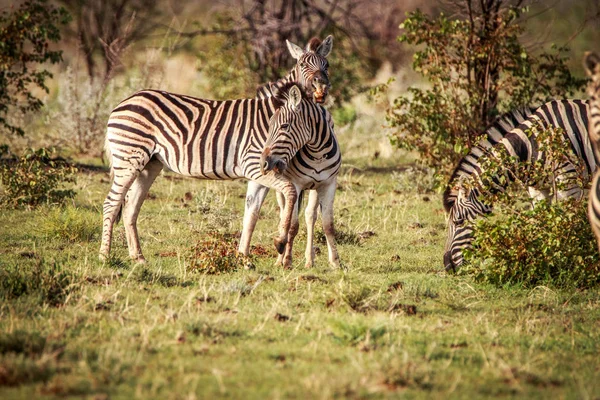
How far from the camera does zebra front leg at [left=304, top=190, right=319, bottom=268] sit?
8.81 metres

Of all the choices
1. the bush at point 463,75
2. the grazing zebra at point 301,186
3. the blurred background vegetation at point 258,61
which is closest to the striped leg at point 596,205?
the blurred background vegetation at point 258,61

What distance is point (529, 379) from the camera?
5332 millimetres

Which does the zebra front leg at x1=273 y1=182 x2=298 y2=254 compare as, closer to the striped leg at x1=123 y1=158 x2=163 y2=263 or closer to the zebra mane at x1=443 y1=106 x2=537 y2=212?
the striped leg at x1=123 y1=158 x2=163 y2=263

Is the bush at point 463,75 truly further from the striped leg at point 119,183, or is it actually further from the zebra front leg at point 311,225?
the striped leg at point 119,183

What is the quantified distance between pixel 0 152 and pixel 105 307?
7.18m

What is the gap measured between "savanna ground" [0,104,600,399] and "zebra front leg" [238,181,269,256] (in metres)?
0.30

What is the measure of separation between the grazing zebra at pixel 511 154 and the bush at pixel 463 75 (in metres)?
2.26

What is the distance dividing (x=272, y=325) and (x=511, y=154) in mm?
4020

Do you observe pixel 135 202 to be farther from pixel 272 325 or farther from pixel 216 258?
pixel 272 325

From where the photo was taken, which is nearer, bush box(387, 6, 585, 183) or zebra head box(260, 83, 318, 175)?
zebra head box(260, 83, 318, 175)

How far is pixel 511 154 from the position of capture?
906 cm

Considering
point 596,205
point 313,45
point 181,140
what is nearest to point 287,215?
point 181,140

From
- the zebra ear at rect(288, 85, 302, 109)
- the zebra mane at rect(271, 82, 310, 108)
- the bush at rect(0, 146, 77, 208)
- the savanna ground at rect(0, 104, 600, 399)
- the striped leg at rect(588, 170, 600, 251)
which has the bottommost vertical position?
the savanna ground at rect(0, 104, 600, 399)

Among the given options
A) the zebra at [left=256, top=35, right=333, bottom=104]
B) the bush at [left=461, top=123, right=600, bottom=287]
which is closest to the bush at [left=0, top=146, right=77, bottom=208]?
the zebra at [left=256, top=35, right=333, bottom=104]
